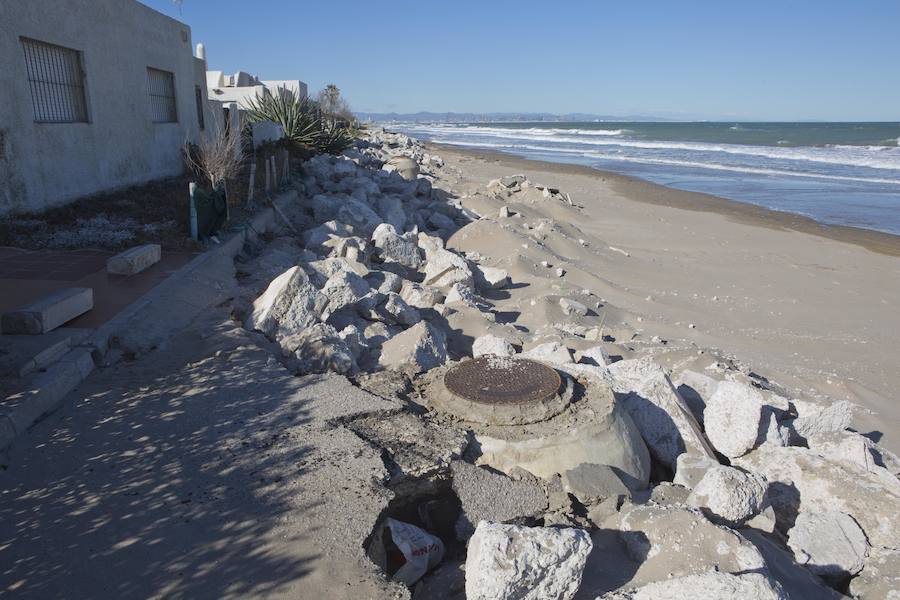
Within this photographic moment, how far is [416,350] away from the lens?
5203mm

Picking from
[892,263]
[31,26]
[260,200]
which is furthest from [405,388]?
[892,263]

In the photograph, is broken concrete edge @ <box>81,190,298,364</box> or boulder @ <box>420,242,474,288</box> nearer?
broken concrete edge @ <box>81,190,298,364</box>

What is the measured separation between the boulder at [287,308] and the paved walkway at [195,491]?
89 centimetres

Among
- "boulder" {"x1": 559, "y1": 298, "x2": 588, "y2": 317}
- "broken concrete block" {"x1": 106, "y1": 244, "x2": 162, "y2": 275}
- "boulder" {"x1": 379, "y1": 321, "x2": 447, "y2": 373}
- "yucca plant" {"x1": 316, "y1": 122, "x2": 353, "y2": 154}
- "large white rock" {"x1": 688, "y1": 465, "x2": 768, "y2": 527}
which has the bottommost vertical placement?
"boulder" {"x1": 559, "y1": 298, "x2": 588, "y2": 317}

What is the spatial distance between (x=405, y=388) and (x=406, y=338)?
83 centimetres

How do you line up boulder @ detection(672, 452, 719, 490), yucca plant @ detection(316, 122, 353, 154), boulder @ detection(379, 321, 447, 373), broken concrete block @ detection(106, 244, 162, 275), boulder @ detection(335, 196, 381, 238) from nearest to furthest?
boulder @ detection(672, 452, 719, 490) → boulder @ detection(379, 321, 447, 373) → broken concrete block @ detection(106, 244, 162, 275) → boulder @ detection(335, 196, 381, 238) → yucca plant @ detection(316, 122, 353, 154)

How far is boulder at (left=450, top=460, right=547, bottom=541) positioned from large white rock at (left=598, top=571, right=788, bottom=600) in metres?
0.92

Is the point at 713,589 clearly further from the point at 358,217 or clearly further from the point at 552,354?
the point at 358,217

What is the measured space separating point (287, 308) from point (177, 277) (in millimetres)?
1677

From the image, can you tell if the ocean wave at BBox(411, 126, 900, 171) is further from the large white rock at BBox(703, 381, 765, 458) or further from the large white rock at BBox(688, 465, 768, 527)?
the large white rock at BBox(688, 465, 768, 527)

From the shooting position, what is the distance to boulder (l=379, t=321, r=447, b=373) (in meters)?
5.12

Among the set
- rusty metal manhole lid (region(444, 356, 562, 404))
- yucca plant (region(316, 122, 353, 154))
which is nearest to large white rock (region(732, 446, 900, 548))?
rusty metal manhole lid (region(444, 356, 562, 404))

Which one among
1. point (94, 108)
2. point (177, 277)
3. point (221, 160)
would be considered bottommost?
point (177, 277)

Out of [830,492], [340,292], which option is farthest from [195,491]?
[830,492]
